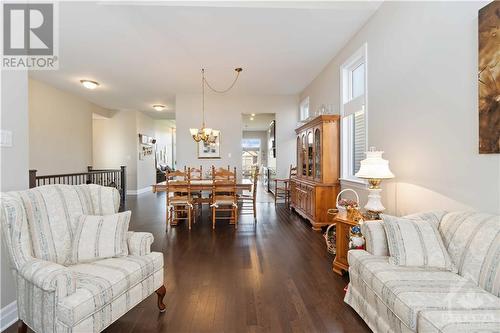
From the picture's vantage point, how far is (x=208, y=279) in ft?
8.71

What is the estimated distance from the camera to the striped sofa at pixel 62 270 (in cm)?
145

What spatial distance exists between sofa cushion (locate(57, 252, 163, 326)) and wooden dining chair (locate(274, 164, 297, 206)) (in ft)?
15.4

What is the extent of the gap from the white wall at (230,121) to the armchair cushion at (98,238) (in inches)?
195

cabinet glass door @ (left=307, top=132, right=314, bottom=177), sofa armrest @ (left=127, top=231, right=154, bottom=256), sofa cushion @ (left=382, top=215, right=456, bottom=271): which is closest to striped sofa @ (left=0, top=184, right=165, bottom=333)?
sofa armrest @ (left=127, top=231, right=154, bottom=256)

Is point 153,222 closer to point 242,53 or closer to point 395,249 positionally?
point 242,53

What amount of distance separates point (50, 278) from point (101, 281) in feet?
0.88

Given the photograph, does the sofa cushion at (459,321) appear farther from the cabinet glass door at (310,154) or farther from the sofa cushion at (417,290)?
the cabinet glass door at (310,154)

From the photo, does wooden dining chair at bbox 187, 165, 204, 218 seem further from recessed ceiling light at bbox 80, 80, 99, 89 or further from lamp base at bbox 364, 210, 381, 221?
lamp base at bbox 364, 210, 381, 221

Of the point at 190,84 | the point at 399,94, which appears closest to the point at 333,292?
the point at 399,94

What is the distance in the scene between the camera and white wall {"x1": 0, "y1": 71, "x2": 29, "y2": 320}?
6.44 feet

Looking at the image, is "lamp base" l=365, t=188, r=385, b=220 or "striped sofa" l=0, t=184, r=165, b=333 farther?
"lamp base" l=365, t=188, r=385, b=220

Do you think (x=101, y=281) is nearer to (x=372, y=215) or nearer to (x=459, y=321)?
(x=459, y=321)

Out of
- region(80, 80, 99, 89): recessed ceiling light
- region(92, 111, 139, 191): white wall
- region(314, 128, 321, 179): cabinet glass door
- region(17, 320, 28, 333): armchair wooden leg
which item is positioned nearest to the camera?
region(17, 320, 28, 333): armchair wooden leg

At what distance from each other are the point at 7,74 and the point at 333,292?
3.30 meters
